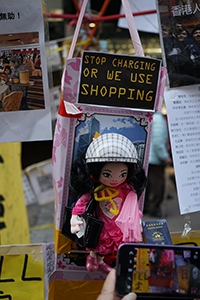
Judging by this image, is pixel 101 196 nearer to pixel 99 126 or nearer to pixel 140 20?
pixel 99 126

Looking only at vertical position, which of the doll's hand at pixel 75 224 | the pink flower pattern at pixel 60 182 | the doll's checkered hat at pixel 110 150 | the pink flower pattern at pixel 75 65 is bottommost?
the doll's hand at pixel 75 224

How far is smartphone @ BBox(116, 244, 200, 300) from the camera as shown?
82cm

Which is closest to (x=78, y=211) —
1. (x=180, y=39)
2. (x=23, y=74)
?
(x=23, y=74)

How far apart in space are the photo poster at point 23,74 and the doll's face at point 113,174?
12.5 inches

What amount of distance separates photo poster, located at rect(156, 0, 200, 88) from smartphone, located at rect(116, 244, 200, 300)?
0.72 meters

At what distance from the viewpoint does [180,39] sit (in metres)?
1.19

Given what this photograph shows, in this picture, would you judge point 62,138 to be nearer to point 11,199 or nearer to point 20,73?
point 20,73

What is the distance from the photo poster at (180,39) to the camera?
46.0 inches

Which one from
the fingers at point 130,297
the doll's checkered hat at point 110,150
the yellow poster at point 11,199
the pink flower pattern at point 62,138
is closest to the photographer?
the fingers at point 130,297

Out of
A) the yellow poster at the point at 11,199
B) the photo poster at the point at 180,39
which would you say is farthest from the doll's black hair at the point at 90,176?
the yellow poster at the point at 11,199

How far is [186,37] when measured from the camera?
3.90 ft

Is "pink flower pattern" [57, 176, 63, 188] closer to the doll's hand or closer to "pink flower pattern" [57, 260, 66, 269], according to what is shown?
the doll's hand

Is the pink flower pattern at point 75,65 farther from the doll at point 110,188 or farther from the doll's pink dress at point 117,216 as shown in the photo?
the doll's pink dress at point 117,216

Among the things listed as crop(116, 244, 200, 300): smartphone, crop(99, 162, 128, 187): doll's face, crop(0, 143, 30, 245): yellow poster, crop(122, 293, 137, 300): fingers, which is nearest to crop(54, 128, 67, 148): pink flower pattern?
crop(99, 162, 128, 187): doll's face
